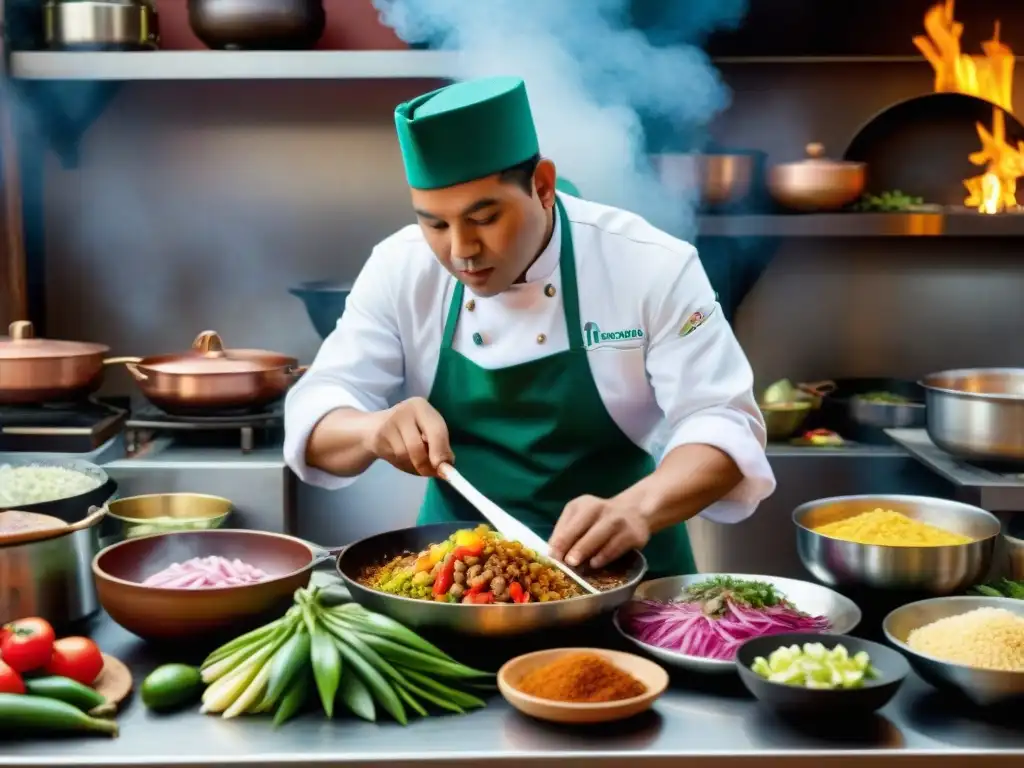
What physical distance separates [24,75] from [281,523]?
5.44ft

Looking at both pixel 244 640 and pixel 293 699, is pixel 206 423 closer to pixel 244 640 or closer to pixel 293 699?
pixel 244 640

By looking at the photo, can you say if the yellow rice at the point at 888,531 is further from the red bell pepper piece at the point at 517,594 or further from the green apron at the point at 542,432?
the red bell pepper piece at the point at 517,594

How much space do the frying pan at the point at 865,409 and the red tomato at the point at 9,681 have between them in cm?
302

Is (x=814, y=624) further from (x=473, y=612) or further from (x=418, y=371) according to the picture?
(x=418, y=371)

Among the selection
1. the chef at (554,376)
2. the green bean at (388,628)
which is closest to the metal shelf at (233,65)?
the chef at (554,376)

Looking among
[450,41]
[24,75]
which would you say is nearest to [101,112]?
[24,75]

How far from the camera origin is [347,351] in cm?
262

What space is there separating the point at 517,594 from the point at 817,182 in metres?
2.56

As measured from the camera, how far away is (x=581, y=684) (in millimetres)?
1565

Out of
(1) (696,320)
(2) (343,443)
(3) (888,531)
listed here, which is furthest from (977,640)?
(2) (343,443)

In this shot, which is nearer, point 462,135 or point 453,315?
point 462,135

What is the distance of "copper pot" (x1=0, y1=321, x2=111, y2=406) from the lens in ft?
11.0

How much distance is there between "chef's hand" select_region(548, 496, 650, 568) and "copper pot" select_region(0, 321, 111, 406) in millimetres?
1995

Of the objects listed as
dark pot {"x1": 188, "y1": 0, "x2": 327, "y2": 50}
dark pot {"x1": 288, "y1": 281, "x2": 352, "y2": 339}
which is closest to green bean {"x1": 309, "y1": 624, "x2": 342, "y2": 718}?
dark pot {"x1": 288, "y1": 281, "x2": 352, "y2": 339}
